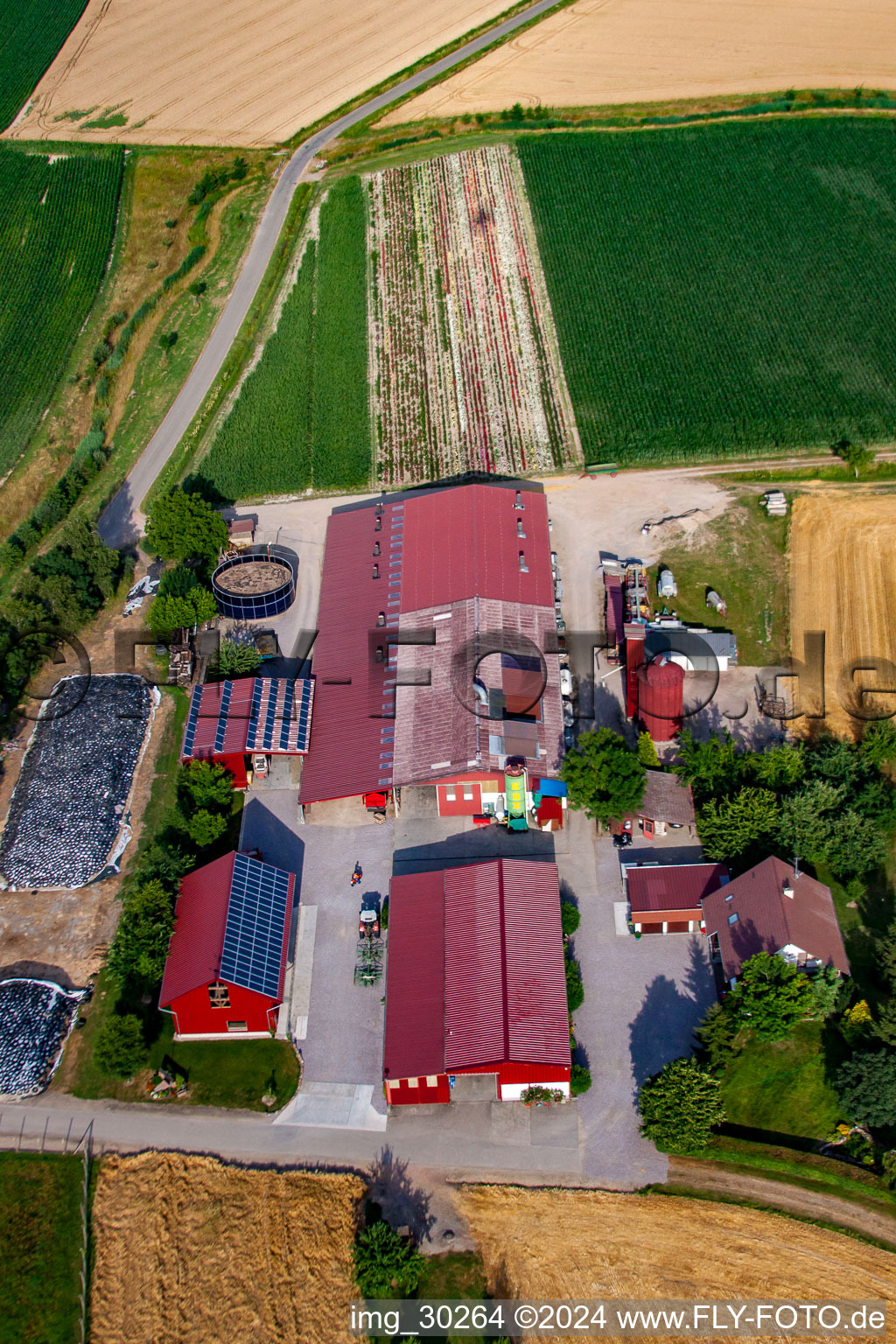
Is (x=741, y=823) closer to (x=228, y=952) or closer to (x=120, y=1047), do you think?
(x=228, y=952)

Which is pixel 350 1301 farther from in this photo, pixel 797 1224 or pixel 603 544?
pixel 603 544

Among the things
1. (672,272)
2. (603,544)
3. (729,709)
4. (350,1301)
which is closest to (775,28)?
(672,272)

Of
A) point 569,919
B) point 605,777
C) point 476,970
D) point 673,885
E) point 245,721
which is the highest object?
point 245,721

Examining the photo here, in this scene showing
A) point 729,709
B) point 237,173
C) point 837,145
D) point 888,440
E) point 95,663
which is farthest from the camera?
point 237,173

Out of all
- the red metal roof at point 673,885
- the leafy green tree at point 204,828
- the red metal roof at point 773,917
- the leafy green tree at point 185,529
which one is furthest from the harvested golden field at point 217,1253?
the leafy green tree at point 185,529

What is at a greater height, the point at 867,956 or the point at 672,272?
the point at 672,272

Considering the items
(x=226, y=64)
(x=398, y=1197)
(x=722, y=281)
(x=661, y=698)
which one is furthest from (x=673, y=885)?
(x=226, y=64)
